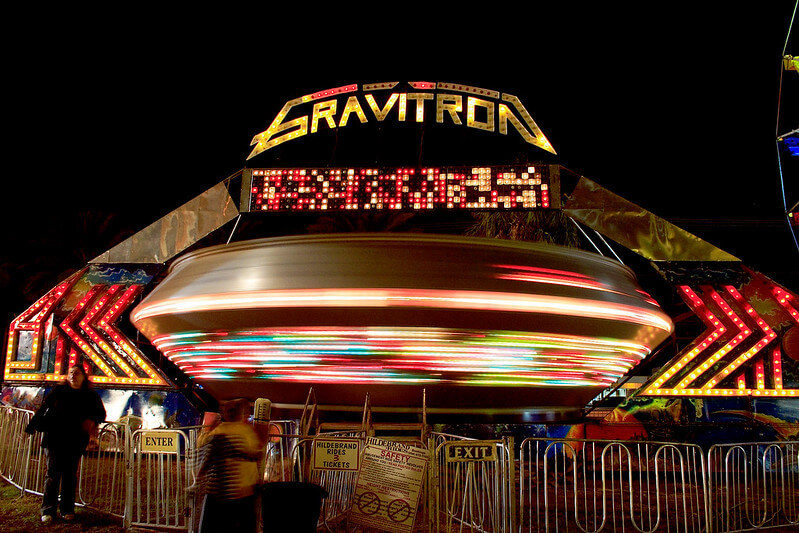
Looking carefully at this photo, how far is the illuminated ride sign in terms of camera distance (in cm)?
1170

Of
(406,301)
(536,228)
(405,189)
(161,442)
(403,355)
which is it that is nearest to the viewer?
(406,301)

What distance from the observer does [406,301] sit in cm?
649

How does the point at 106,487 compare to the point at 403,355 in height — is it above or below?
below

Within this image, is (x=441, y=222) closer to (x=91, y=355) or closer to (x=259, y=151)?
(x=259, y=151)

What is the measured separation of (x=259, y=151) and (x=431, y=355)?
7.80 m

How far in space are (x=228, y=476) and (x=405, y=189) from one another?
8000 mm

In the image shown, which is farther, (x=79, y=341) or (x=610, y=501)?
(x=79, y=341)

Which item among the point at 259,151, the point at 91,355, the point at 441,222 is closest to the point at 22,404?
the point at 91,355

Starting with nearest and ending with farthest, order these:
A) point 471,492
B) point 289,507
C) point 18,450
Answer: point 289,507
point 471,492
point 18,450

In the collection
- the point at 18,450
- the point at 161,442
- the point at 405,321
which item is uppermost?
the point at 405,321

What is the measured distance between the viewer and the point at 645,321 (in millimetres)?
7570

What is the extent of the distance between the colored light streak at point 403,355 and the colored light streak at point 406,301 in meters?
0.33

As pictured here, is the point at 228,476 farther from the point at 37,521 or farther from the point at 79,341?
the point at 79,341

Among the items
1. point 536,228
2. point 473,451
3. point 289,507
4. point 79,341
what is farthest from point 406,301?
point 536,228
